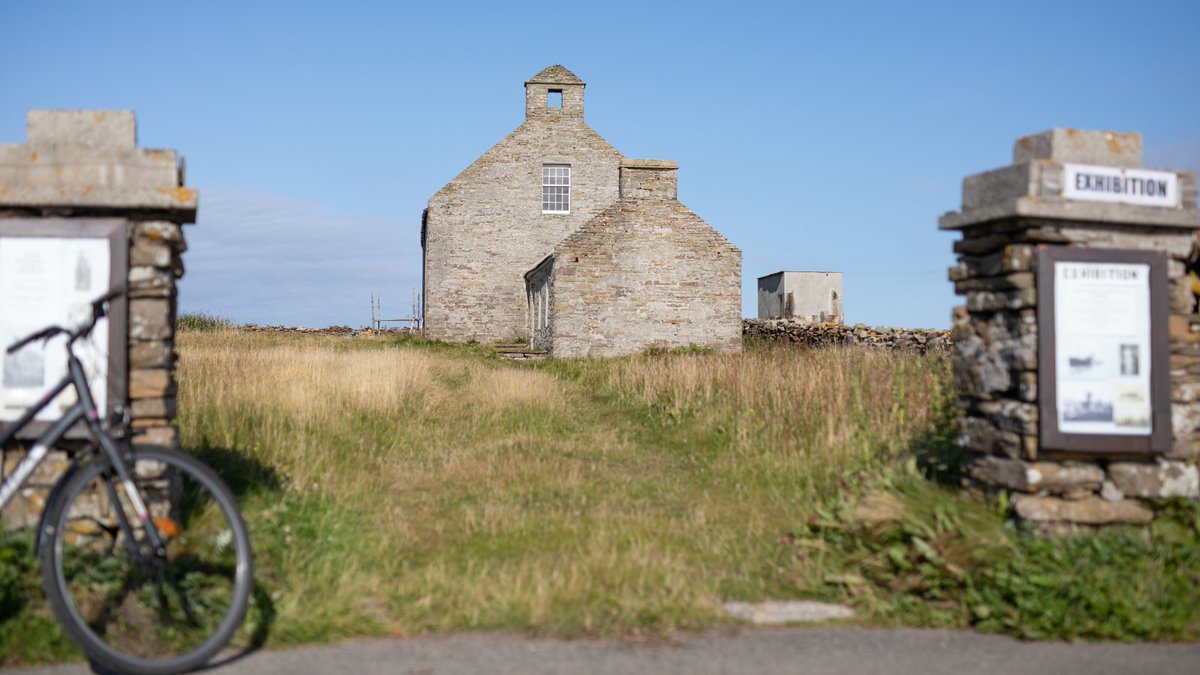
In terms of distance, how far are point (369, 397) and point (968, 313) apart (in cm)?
818

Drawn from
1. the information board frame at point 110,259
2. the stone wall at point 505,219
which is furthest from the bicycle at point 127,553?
the stone wall at point 505,219

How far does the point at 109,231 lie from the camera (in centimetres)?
592

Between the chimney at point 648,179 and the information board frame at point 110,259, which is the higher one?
the chimney at point 648,179

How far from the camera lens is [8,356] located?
5895 mm

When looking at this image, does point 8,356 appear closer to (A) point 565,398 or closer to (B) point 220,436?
(B) point 220,436

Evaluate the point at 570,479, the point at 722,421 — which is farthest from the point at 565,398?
the point at 570,479

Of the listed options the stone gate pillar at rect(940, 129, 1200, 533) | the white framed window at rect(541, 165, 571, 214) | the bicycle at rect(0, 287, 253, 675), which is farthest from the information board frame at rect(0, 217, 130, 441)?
the white framed window at rect(541, 165, 571, 214)

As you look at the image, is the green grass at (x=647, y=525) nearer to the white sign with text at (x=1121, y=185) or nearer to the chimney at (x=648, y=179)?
the white sign with text at (x=1121, y=185)

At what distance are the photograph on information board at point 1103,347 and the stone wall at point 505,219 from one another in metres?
28.0

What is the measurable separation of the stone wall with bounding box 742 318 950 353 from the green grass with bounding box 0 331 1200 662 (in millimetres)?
8080

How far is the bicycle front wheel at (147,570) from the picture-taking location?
15.4 feet

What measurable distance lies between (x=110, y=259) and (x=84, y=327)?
2.48 ft

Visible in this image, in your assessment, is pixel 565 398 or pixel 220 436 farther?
pixel 565 398

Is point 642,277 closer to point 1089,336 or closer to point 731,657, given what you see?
point 1089,336
